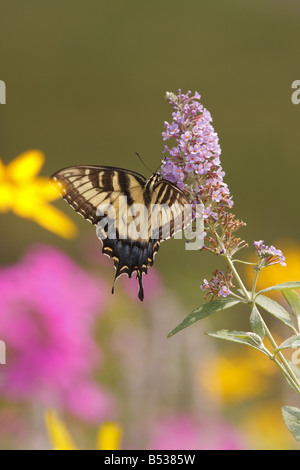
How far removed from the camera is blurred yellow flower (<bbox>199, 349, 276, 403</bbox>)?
1.42m

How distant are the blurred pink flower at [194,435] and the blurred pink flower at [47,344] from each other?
142 mm

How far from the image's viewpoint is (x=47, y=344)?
106 centimetres

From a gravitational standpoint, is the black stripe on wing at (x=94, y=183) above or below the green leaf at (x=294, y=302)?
above

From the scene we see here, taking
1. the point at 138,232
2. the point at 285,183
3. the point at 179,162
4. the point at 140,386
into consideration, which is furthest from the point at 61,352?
the point at 285,183

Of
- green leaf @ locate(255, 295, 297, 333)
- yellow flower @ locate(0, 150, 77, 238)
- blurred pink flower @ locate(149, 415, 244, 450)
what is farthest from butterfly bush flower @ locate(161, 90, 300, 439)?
blurred pink flower @ locate(149, 415, 244, 450)

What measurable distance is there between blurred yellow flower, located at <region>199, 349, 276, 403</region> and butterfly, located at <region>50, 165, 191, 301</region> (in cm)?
70

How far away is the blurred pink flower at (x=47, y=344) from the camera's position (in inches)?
41.1

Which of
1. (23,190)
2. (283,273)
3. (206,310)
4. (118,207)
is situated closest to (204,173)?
(206,310)

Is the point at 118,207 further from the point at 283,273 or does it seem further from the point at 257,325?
the point at 283,273

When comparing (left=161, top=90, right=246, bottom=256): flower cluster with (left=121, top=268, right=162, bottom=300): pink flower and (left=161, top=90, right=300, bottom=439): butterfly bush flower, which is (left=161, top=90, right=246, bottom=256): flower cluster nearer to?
(left=161, top=90, right=300, bottom=439): butterfly bush flower

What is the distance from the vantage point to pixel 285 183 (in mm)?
2393

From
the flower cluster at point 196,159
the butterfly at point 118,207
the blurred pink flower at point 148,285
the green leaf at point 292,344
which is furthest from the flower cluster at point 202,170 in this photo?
Result: the blurred pink flower at point 148,285

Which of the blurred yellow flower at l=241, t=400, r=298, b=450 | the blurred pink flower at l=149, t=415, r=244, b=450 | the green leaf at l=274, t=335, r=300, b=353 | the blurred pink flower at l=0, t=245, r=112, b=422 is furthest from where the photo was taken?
the blurred yellow flower at l=241, t=400, r=298, b=450

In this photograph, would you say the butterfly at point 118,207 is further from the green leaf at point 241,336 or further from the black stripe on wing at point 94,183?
the green leaf at point 241,336
